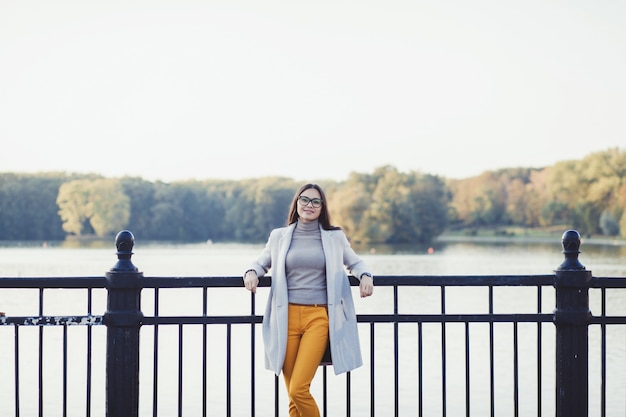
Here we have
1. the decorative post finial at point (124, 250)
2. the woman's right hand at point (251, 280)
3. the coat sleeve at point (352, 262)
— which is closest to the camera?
the woman's right hand at point (251, 280)

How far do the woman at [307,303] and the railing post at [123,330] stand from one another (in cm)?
76

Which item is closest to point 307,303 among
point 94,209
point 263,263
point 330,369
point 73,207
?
point 263,263

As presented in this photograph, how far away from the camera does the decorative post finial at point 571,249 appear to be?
5.42 metres

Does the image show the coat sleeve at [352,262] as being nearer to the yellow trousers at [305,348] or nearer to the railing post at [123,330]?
the yellow trousers at [305,348]

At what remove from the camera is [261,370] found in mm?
18000

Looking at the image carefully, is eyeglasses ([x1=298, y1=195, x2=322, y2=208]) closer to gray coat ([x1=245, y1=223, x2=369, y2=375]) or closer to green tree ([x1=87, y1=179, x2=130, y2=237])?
gray coat ([x1=245, y1=223, x2=369, y2=375])

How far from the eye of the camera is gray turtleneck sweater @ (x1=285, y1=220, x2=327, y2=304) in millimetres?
5121

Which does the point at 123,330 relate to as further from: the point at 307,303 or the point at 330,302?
the point at 330,302

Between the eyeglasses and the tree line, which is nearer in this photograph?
the eyeglasses

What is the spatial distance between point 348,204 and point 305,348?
87.6 meters

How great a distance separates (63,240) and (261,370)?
104499mm

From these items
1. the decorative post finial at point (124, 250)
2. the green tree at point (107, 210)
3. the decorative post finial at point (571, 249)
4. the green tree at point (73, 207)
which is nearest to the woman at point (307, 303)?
the decorative post finial at point (124, 250)

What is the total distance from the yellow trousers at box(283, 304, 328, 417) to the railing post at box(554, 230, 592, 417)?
4.88 ft

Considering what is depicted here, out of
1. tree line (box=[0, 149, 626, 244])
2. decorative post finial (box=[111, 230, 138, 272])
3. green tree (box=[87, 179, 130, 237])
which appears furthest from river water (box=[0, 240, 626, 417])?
green tree (box=[87, 179, 130, 237])
